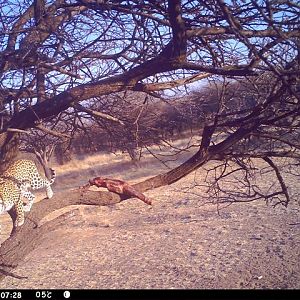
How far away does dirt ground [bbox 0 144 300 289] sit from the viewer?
7914 millimetres

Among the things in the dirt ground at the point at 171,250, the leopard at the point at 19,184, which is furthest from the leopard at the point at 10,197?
the dirt ground at the point at 171,250

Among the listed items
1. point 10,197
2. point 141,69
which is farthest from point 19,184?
point 141,69

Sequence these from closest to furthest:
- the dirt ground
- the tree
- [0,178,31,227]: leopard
Answer: the tree < [0,178,31,227]: leopard < the dirt ground

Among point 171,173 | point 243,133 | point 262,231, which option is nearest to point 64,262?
point 262,231

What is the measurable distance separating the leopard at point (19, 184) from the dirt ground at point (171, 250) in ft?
2.69

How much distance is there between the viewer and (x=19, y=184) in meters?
7.05

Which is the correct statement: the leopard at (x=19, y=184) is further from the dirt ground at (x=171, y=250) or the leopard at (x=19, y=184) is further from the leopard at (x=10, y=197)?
the dirt ground at (x=171, y=250)

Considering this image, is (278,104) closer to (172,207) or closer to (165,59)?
(165,59)

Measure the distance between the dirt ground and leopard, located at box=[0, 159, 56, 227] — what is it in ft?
2.69

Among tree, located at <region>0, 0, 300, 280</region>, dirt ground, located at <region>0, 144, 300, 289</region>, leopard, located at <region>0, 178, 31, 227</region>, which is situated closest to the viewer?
tree, located at <region>0, 0, 300, 280</region>

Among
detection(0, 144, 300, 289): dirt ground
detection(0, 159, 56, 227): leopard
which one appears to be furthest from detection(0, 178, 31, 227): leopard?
detection(0, 144, 300, 289): dirt ground

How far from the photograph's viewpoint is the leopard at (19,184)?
6379mm

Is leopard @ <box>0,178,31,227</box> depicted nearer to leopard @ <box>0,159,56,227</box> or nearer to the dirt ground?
leopard @ <box>0,159,56,227</box>

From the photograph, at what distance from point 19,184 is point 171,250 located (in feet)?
13.9
